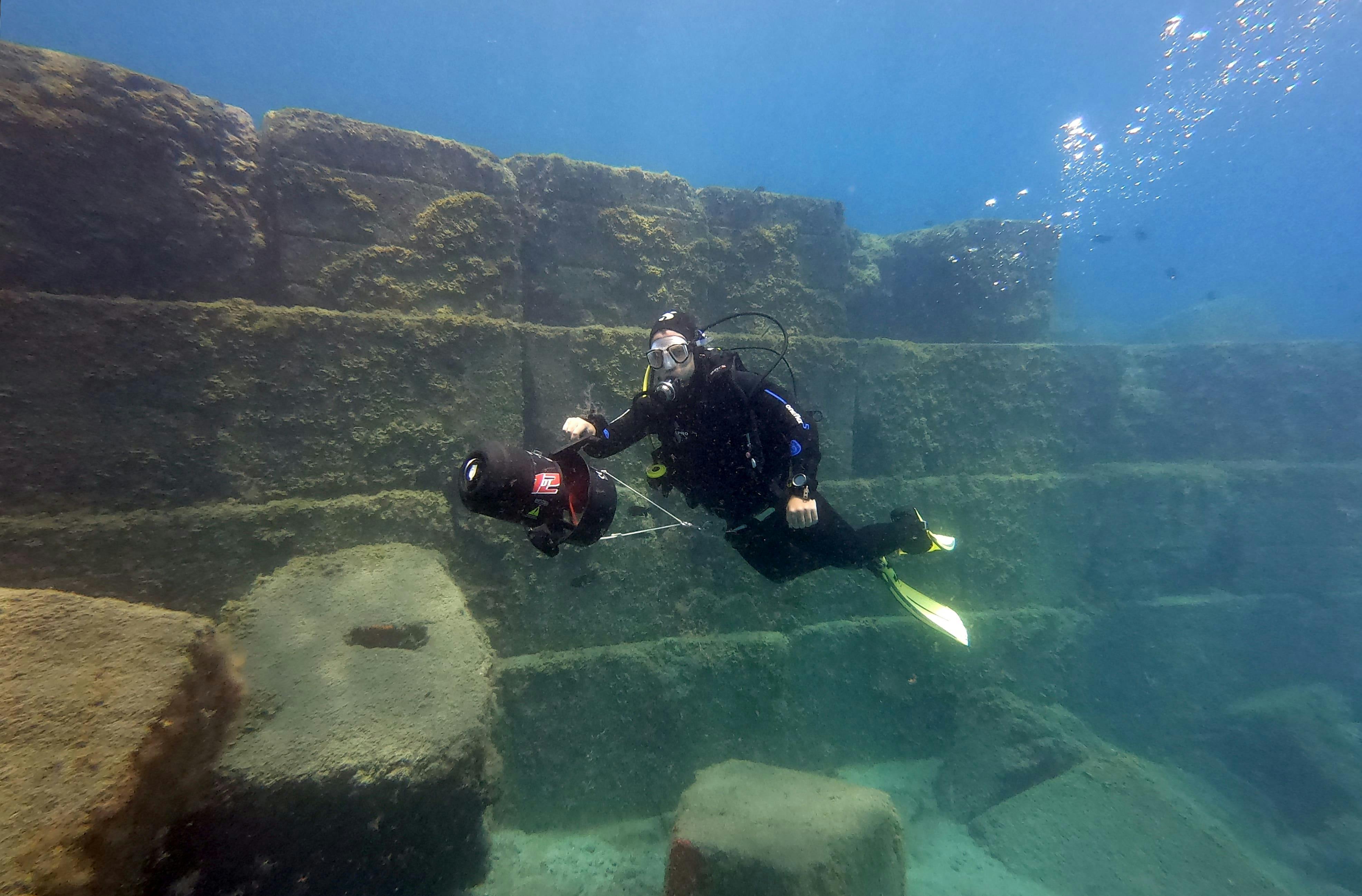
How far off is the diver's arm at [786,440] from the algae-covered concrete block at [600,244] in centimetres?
236

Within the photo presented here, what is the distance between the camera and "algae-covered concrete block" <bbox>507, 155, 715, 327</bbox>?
5820 mm

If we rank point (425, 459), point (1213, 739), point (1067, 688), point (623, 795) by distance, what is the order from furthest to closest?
1. point (1213, 739)
2. point (1067, 688)
3. point (623, 795)
4. point (425, 459)

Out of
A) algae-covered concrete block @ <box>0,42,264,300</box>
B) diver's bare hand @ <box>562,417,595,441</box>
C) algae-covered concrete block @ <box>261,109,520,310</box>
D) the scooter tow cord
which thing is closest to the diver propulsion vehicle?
diver's bare hand @ <box>562,417,595,441</box>

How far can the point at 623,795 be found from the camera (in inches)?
199

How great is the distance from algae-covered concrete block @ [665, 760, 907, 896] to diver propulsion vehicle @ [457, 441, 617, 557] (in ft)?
7.70

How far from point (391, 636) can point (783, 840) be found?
3.10 metres

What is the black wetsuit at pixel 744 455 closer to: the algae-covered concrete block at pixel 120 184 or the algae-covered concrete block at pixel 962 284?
the algae-covered concrete block at pixel 120 184

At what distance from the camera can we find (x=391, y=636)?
3.59 m

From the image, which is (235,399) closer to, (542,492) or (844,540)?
(542,492)

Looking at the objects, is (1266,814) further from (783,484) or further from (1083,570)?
(783,484)

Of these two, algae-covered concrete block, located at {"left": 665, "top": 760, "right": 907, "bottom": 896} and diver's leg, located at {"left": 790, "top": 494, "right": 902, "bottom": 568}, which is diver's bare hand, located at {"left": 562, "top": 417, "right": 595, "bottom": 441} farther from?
algae-covered concrete block, located at {"left": 665, "top": 760, "right": 907, "bottom": 896}

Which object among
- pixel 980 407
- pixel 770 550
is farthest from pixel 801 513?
pixel 980 407

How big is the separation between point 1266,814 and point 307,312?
13086mm

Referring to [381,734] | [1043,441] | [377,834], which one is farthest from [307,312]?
[1043,441]
